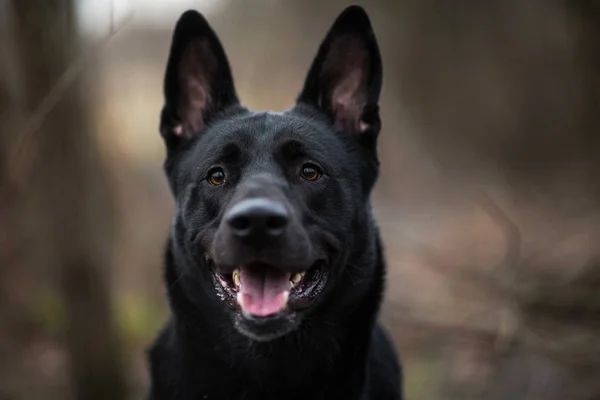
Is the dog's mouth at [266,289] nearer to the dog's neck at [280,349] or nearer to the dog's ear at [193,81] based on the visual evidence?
the dog's neck at [280,349]

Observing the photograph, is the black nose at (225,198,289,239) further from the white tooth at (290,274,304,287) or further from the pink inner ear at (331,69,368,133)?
the pink inner ear at (331,69,368,133)

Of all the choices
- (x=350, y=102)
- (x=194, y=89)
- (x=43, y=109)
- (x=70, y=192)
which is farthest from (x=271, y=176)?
(x=70, y=192)

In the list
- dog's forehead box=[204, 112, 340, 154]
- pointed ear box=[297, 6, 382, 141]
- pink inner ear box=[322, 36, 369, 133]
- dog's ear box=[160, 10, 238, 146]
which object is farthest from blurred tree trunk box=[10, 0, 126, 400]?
pink inner ear box=[322, 36, 369, 133]

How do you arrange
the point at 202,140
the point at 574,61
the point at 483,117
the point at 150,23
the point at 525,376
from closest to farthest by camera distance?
the point at 202,140 → the point at 525,376 → the point at 150,23 → the point at 574,61 → the point at 483,117

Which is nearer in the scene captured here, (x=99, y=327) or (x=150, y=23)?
(x=99, y=327)

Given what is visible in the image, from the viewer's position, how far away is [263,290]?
2.55 m

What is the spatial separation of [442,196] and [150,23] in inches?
236

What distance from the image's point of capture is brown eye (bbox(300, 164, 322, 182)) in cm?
282

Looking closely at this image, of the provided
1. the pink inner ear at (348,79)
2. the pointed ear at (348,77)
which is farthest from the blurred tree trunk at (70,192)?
the pink inner ear at (348,79)

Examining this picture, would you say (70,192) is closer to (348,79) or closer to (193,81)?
(193,81)

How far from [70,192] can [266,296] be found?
2.53m

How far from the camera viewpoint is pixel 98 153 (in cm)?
486

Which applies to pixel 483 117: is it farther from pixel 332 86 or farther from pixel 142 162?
pixel 332 86

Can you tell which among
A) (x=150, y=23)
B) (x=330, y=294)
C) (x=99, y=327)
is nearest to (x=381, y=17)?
(x=150, y=23)
